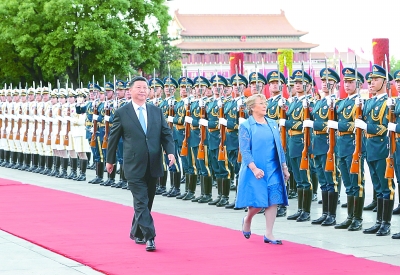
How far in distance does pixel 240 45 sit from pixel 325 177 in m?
64.6

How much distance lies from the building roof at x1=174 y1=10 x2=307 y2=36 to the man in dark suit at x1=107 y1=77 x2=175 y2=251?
67.0 metres

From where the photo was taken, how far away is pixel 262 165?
938cm

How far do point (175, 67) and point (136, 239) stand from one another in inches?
1419

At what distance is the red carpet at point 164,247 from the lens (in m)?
7.94

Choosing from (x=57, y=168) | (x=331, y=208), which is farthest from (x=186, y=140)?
(x=57, y=168)

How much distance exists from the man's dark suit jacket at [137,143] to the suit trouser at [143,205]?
7 cm

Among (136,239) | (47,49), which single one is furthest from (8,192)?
(47,49)

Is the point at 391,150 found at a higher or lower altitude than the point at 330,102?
lower

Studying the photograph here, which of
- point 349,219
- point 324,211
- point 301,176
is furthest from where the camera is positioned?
point 301,176

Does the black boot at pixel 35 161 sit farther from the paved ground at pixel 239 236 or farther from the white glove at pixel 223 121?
the white glove at pixel 223 121

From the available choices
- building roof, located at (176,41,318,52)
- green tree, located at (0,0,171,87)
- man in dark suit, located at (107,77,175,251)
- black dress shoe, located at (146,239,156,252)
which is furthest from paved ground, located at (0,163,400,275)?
building roof, located at (176,41,318,52)

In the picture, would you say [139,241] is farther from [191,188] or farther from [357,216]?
[191,188]

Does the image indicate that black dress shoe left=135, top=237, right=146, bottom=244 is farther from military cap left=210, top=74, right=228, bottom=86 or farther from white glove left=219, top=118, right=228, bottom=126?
military cap left=210, top=74, right=228, bottom=86

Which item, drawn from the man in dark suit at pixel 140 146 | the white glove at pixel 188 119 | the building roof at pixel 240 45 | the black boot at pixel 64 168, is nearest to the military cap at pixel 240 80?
the white glove at pixel 188 119
